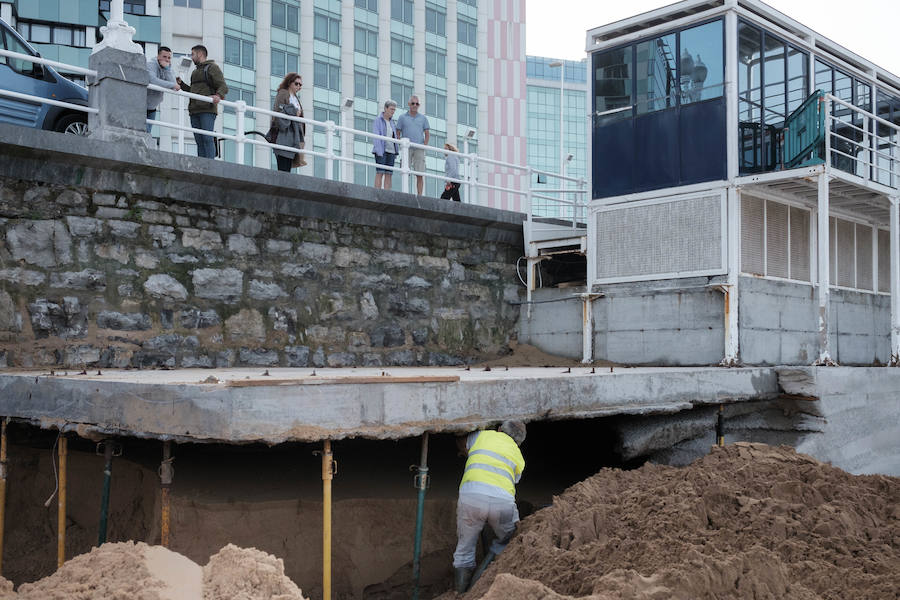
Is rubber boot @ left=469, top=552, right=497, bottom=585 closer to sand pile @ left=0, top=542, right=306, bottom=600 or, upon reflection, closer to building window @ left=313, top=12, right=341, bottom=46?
sand pile @ left=0, top=542, right=306, bottom=600

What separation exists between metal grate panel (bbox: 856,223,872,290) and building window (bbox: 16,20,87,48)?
96.8 ft

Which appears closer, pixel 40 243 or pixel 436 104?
pixel 40 243

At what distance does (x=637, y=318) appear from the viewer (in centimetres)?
1220

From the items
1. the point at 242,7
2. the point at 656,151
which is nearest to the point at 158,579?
the point at 656,151

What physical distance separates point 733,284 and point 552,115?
60399mm

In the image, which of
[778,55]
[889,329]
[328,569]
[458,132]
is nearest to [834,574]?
[328,569]

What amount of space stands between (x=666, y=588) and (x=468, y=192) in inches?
366

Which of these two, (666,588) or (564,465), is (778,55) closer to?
(564,465)

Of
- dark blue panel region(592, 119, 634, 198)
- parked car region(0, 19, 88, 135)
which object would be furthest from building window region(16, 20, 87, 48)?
dark blue panel region(592, 119, 634, 198)

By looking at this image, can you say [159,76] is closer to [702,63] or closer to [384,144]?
[384,144]

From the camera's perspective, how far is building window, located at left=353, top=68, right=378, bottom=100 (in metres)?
40.9

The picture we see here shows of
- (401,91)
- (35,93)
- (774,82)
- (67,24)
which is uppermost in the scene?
(401,91)

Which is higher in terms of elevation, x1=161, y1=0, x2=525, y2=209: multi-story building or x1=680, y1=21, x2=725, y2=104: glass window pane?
x1=161, y1=0, x2=525, y2=209: multi-story building

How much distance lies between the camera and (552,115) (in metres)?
69.6
